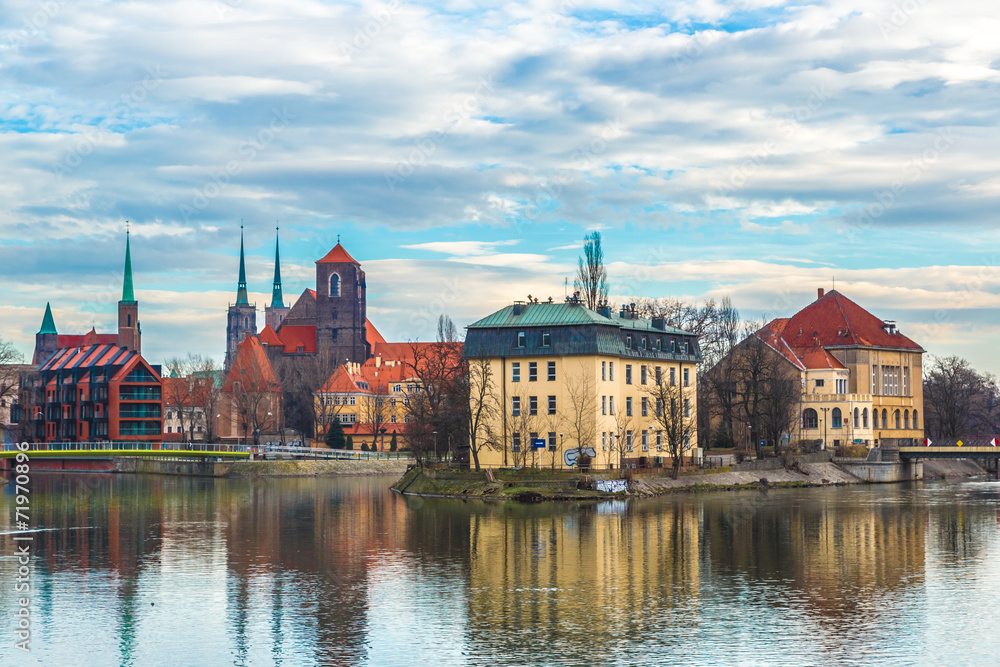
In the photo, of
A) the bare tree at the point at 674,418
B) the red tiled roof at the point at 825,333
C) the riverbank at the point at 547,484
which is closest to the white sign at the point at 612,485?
the riverbank at the point at 547,484

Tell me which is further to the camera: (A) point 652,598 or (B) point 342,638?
(A) point 652,598

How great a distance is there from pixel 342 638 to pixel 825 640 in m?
11.5

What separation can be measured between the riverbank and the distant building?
26213 mm

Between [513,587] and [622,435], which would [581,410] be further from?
[513,587]

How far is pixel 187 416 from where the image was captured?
586 feet

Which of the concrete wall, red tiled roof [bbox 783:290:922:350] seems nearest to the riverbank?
the concrete wall

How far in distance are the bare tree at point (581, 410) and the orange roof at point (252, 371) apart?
80789 millimetres

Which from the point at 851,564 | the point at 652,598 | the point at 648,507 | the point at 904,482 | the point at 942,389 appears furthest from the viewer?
the point at 942,389

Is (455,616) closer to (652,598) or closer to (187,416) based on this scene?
(652,598)

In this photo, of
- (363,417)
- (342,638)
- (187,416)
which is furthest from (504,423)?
(187,416)

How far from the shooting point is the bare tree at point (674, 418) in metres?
82.2

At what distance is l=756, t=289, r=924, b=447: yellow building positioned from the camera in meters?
119

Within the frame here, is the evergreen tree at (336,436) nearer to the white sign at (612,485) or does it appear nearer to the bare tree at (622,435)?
the bare tree at (622,435)

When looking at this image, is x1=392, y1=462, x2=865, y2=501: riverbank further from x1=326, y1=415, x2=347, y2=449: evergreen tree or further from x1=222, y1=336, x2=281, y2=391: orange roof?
x1=222, y1=336, x2=281, y2=391: orange roof
